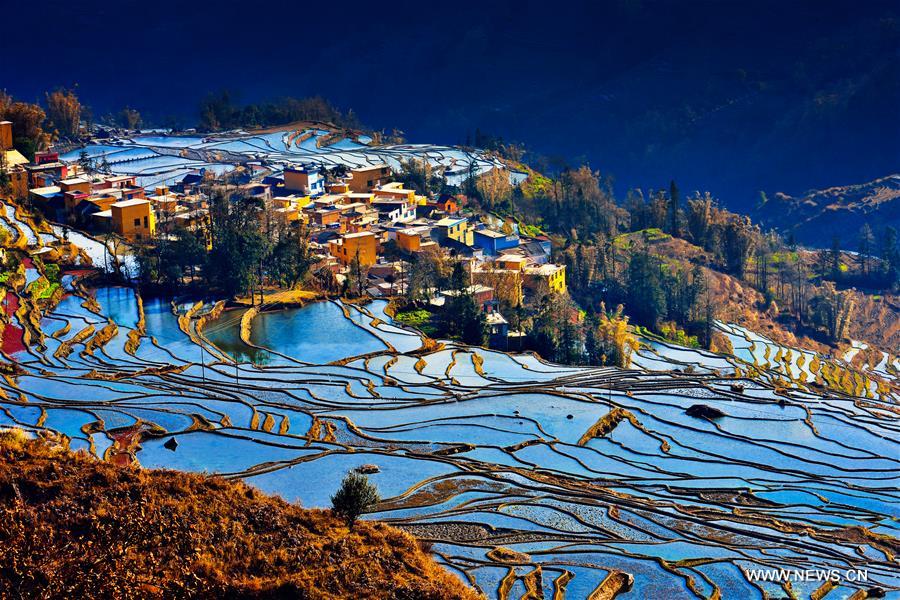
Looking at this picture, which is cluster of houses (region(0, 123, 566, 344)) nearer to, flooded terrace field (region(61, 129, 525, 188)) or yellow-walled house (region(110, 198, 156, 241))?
yellow-walled house (region(110, 198, 156, 241))

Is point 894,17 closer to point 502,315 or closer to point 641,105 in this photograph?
point 641,105

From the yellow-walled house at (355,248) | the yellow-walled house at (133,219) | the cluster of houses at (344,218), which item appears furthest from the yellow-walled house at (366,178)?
the yellow-walled house at (133,219)

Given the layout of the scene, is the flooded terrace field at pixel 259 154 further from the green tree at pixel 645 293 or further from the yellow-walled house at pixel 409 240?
the green tree at pixel 645 293

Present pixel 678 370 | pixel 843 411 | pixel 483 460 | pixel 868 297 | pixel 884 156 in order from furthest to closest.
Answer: pixel 884 156, pixel 868 297, pixel 678 370, pixel 843 411, pixel 483 460

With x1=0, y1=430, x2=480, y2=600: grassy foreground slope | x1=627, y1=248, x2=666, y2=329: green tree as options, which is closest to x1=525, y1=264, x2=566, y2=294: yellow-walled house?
x1=627, y1=248, x2=666, y2=329: green tree

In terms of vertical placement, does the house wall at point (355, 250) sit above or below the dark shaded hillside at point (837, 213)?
below

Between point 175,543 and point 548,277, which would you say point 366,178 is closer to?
point 548,277

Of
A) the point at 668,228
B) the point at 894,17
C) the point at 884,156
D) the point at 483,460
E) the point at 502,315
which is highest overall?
the point at 894,17

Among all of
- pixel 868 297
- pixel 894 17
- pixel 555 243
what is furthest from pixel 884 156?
pixel 555 243
